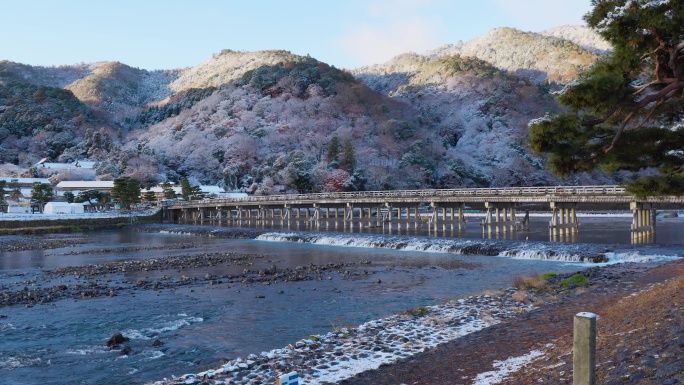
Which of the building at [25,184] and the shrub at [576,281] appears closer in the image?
the shrub at [576,281]

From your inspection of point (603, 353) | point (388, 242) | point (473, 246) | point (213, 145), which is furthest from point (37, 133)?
point (603, 353)

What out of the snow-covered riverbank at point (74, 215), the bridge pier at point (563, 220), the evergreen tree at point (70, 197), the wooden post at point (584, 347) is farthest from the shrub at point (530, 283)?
the evergreen tree at point (70, 197)

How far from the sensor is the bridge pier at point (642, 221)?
96.1 ft

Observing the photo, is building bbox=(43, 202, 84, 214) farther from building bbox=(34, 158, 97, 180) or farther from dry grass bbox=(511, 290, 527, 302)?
dry grass bbox=(511, 290, 527, 302)

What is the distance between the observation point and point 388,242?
104ft

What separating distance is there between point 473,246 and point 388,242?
20.3 feet

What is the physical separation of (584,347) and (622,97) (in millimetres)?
5012

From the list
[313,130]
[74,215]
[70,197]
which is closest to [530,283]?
[74,215]

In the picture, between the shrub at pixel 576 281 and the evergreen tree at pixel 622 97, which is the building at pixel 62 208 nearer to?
the shrub at pixel 576 281

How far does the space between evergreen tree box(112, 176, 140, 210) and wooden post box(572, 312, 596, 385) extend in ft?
202

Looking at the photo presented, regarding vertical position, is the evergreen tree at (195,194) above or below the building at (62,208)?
above

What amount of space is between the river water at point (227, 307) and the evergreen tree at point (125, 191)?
3184 cm

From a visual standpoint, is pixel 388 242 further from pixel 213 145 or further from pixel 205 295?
pixel 213 145

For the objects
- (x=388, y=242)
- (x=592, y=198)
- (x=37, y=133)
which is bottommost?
(x=388, y=242)
